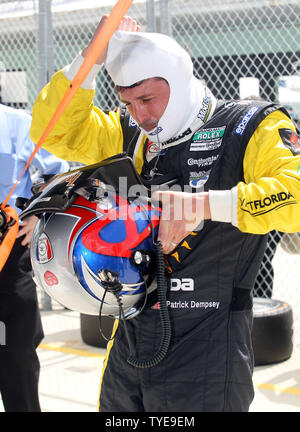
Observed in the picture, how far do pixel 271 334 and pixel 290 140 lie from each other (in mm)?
2792

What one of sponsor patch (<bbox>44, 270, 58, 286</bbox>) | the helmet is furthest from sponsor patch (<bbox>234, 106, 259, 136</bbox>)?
sponsor patch (<bbox>44, 270, 58, 286</bbox>)

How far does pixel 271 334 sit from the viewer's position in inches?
174

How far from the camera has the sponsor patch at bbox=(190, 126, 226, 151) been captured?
1.98 meters

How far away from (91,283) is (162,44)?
2.56 ft

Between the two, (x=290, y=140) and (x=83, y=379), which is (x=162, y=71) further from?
(x=83, y=379)

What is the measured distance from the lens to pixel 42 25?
5613 mm

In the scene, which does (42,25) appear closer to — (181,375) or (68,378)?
(68,378)

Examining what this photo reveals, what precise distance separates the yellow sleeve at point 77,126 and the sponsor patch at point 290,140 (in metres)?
0.67

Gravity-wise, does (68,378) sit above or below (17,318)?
below

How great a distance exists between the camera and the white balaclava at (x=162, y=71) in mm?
1971

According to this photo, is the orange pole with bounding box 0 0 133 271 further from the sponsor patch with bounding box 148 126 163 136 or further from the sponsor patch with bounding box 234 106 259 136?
the sponsor patch with bounding box 234 106 259 136

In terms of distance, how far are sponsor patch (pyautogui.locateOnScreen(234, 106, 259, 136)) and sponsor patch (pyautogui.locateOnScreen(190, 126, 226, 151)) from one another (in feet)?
0.19

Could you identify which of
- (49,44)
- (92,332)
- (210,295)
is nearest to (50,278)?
(210,295)
